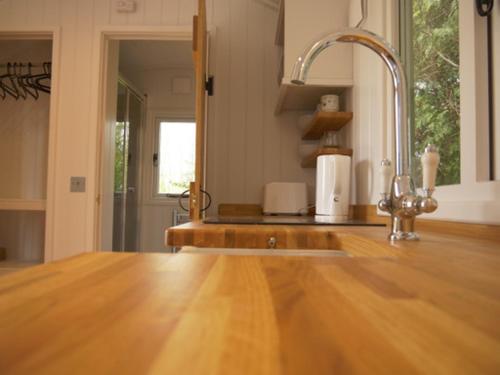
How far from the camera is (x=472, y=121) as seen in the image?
2.92 feet

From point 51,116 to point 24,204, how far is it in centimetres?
60

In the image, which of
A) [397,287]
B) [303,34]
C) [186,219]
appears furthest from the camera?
[186,219]

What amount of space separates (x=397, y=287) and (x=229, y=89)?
2.28 meters

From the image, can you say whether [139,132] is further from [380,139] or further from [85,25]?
[380,139]

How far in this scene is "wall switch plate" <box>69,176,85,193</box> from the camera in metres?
2.37

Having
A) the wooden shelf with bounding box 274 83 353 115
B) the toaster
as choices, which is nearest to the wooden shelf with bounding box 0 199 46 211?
the toaster

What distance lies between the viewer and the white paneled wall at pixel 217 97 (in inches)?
93.8

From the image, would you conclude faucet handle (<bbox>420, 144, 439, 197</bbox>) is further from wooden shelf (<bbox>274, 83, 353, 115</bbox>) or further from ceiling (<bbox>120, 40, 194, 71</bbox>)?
ceiling (<bbox>120, 40, 194, 71</bbox>)

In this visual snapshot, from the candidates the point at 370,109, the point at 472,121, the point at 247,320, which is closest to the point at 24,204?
the point at 370,109

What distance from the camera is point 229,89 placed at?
96.4 inches

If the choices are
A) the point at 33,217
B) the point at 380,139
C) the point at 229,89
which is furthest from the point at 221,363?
the point at 33,217

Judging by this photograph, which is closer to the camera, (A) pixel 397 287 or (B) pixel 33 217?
(A) pixel 397 287

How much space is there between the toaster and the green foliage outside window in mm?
889

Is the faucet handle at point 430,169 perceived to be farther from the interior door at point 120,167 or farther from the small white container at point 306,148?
the interior door at point 120,167
